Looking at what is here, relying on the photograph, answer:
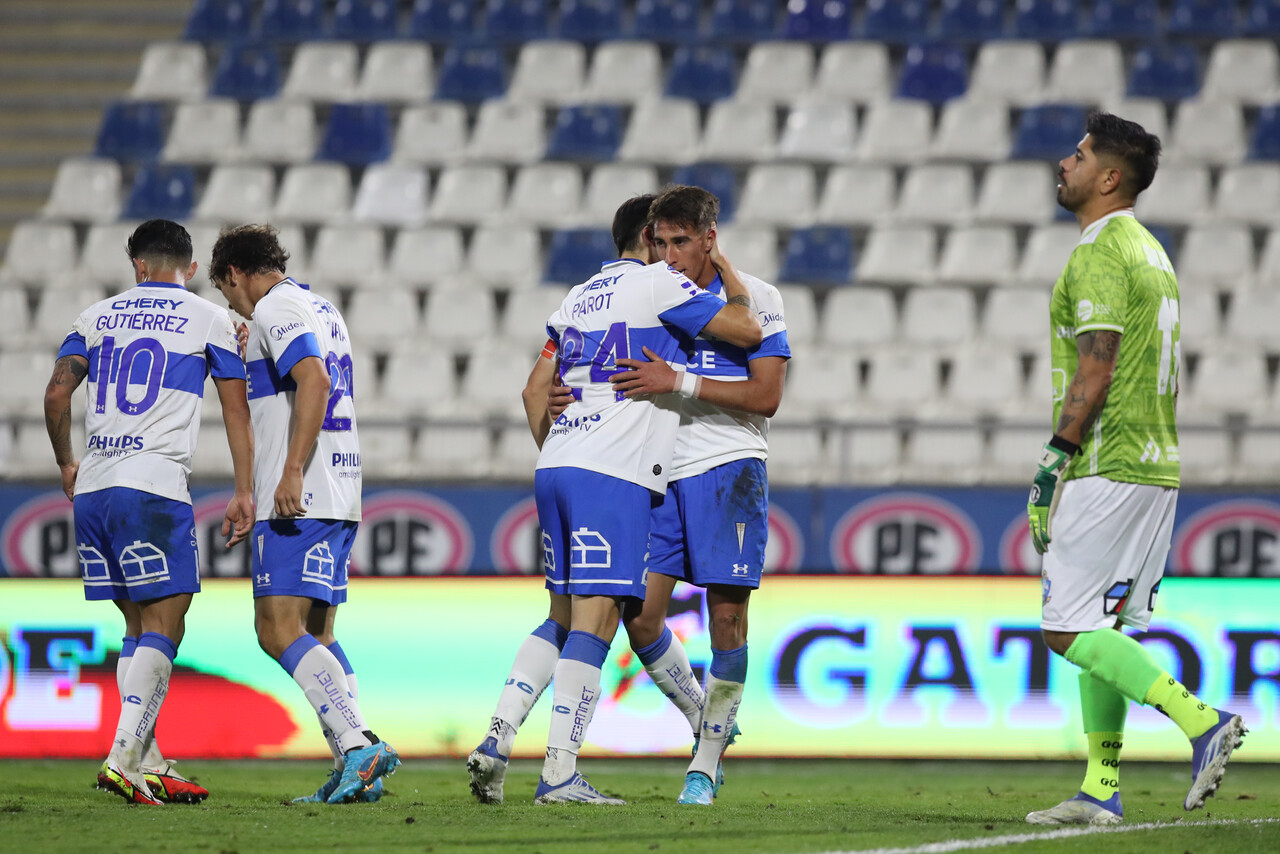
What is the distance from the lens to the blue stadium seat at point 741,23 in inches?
579

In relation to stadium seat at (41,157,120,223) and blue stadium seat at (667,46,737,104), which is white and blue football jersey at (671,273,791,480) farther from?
stadium seat at (41,157,120,223)

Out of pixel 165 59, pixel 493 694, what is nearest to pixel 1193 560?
pixel 493 694

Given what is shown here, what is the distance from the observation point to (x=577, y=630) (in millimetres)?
5094

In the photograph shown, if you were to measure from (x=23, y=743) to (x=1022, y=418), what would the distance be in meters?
6.85

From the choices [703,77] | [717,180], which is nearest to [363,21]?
[703,77]

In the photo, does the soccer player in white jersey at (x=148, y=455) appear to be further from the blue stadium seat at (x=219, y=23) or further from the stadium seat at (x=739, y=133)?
the blue stadium seat at (x=219, y=23)

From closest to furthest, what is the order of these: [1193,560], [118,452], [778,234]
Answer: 1. [118,452]
2. [1193,560]
3. [778,234]

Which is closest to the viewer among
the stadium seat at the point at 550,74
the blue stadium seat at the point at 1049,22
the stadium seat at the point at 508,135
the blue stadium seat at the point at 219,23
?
the stadium seat at the point at 508,135

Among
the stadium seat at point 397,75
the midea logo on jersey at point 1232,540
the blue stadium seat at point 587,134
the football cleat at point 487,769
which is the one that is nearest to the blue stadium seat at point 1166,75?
the blue stadium seat at point 587,134

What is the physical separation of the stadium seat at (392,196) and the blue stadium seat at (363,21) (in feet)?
7.20

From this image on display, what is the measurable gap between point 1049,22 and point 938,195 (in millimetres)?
2638

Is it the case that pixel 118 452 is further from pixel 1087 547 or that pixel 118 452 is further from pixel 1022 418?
pixel 1022 418

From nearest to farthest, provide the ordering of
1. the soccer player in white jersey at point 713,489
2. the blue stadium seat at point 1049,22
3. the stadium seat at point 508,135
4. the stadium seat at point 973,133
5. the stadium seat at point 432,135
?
the soccer player in white jersey at point 713,489, the stadium seat at point 973,133, the stadium seat at point 508,135, the stadium seat at point 432,135, the blue stadium seat at point 1049,22

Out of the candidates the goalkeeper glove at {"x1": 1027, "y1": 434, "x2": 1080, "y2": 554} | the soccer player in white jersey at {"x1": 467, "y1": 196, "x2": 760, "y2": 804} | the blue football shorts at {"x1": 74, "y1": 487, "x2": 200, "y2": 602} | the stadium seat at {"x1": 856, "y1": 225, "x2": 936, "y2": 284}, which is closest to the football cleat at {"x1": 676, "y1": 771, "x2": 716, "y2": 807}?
the soccer player in white jersey at {"x1": 467, "y1": 196, "x2": 760, "y2": 804}
